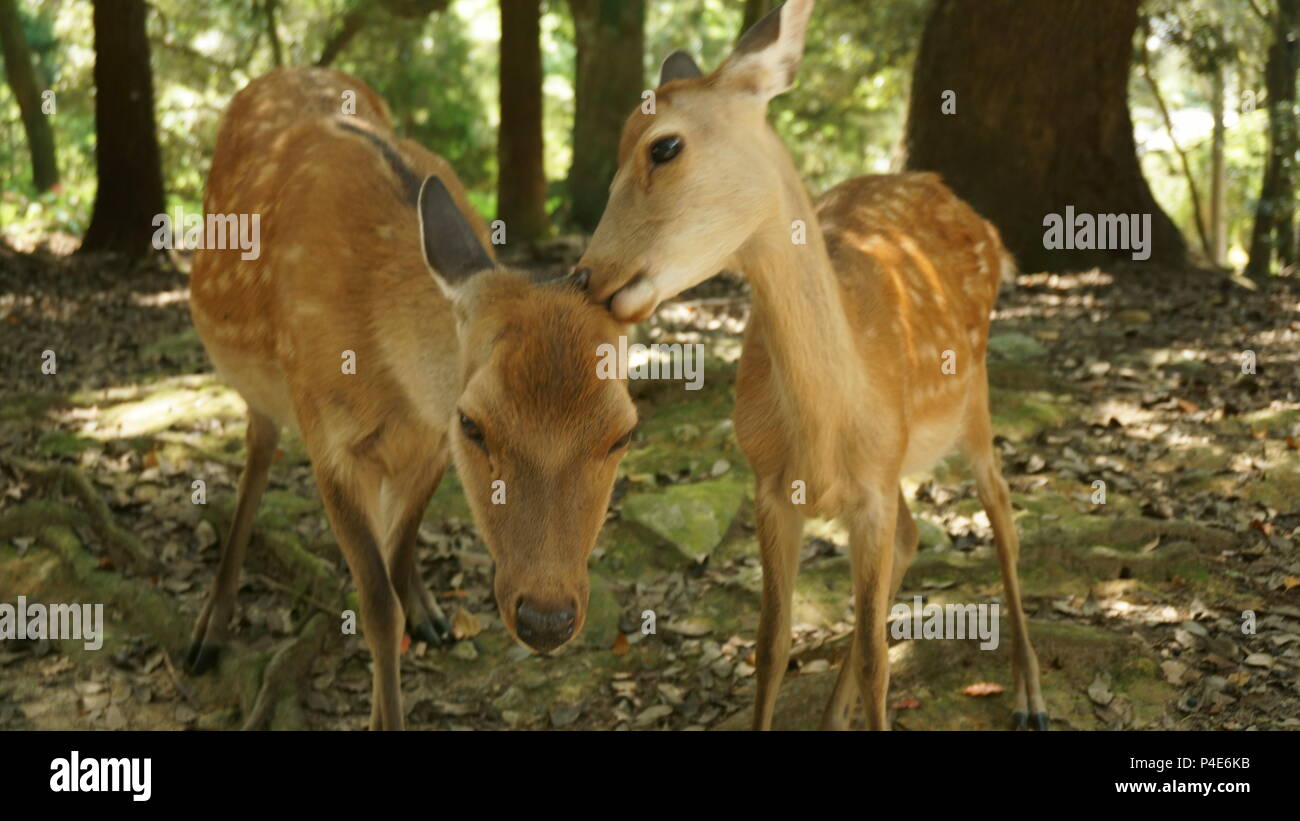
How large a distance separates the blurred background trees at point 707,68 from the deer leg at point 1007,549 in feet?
17.3

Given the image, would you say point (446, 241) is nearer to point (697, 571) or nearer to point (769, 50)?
point (769, 50)

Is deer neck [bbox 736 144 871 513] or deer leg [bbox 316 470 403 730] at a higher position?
deer neck [bbox 736 144 871 513]

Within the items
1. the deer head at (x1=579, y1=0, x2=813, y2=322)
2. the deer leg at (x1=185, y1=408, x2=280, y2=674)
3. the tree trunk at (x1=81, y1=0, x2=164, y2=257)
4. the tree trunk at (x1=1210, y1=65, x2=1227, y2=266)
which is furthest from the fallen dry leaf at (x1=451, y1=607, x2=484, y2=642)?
the tree trunk at (x1=1210, y1=65, x2=1227, y2=266)

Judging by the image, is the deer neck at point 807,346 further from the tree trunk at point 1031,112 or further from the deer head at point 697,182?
the tree trunk at point 1031,112

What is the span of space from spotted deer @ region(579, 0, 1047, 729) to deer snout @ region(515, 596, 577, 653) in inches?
31.2

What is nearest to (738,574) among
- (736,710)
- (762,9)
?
(736,710)

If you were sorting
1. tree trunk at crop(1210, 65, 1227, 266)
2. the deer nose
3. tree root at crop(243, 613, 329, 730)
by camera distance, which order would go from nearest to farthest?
the deer nose → tree root at crop(243, 613, 329, 730) → tree trunk at crop(1210, 65, 1227, 266)

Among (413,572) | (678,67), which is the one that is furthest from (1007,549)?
(413,572)

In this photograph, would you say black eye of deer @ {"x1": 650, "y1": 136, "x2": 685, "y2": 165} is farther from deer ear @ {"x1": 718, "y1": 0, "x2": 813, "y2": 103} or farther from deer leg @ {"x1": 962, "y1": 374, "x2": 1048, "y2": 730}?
deer leg @ {"x1": 962, "y1": 374, "x2": 1048, "y2": 730}

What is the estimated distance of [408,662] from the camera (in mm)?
5535

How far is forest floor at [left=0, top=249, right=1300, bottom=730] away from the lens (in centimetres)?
503

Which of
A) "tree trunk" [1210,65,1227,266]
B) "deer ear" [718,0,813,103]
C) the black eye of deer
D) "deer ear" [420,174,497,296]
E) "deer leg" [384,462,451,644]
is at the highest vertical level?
"tree trunk" [1210,65,1227,266]

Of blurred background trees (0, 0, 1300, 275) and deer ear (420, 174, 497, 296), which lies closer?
deer ear (420, 174, 497, 296)
